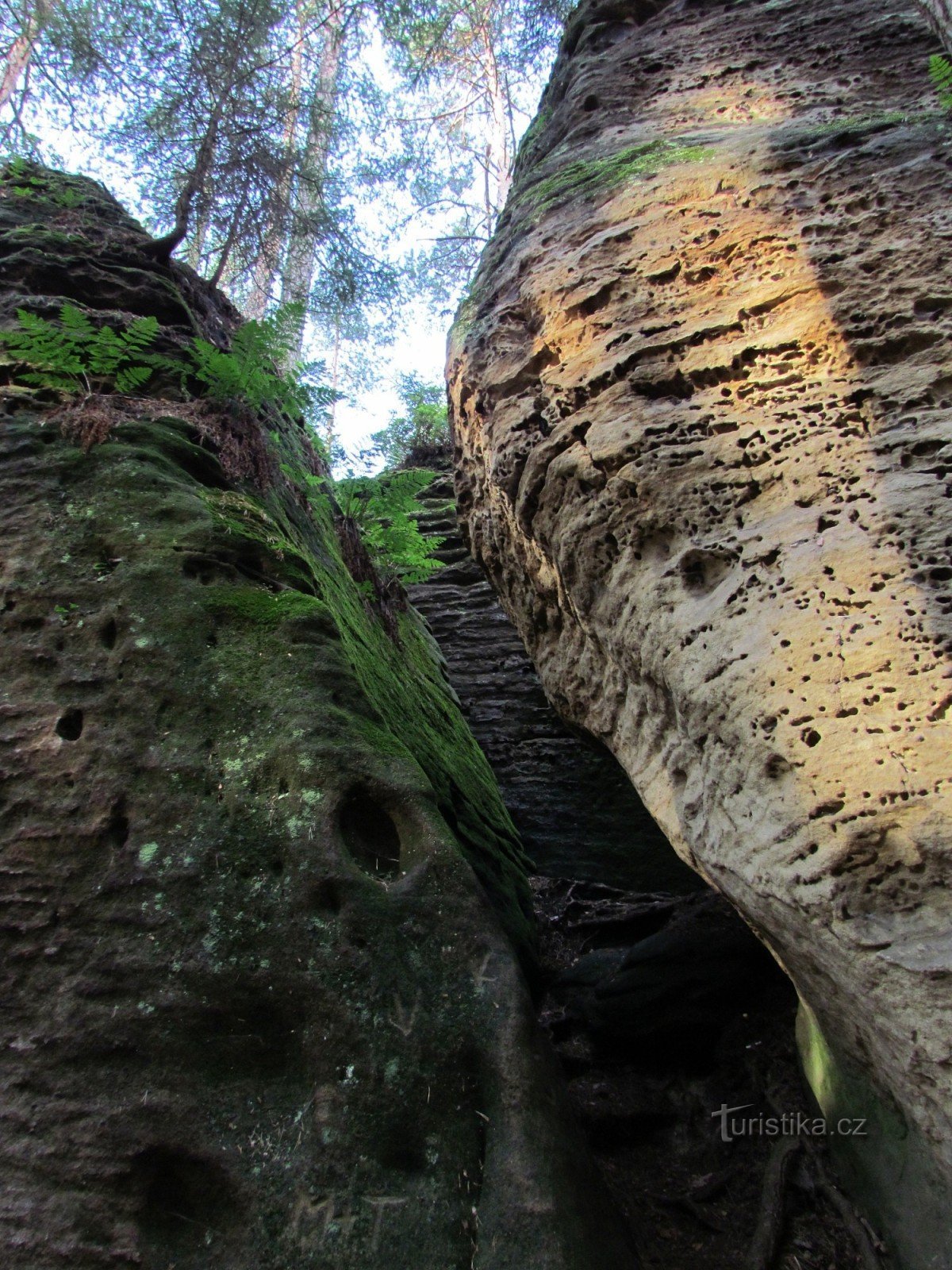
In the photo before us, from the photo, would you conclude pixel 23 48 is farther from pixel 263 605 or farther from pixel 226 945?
pixel 226 945

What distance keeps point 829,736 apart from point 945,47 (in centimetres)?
486

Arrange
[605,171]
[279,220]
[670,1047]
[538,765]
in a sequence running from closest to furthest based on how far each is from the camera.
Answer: [670,1047] < [605,171] < [538,765] < [279,220]

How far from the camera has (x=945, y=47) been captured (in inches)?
188

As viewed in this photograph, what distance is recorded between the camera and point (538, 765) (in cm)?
710

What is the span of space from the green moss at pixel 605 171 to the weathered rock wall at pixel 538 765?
388cm

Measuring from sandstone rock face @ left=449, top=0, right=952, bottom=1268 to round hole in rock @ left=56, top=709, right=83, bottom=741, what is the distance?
2.62 m

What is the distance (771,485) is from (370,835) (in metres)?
2.41

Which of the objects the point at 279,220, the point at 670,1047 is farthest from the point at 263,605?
the point at 279,220

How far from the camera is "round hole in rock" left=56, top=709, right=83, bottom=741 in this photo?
3395 mm

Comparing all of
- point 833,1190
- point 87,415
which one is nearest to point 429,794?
point 833,1190

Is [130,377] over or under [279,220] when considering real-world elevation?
under

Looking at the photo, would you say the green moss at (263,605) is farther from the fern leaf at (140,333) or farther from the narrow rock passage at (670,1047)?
the narrow rock passage at (670,1047)

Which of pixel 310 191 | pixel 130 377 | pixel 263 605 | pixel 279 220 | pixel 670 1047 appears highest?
pixel 310 191

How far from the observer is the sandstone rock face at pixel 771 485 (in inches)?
101
